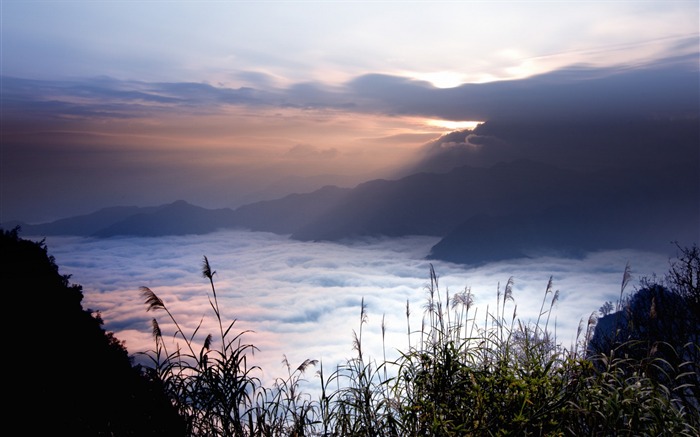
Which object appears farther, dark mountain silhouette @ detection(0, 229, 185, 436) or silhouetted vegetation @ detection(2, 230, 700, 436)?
dark mountain silhouette @ detection(0, 229, 185, 436)

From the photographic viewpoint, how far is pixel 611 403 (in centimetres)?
349

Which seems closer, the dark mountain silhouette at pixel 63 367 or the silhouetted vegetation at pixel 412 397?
the silhouetted vegetation at pixel 412 397

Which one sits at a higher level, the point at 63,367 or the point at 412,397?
the point at 412,397

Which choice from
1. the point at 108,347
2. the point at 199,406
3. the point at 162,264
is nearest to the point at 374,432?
the point at 199,406

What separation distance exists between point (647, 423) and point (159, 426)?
358cm

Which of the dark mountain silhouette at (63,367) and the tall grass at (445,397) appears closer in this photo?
the tall grass at (445,397)

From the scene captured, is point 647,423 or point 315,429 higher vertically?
point 647,423

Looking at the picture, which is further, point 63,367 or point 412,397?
point 63,367

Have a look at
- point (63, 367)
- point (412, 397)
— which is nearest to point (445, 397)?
point (412, 397)

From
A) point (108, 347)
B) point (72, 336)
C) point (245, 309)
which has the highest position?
point (72, 336)

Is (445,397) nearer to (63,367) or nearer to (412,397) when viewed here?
(412,397)

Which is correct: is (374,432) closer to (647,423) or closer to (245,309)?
(647,423)

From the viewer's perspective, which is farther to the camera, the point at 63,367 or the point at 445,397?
the point at 63,367

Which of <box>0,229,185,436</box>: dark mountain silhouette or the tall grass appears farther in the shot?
<box>0,229,185,436</box>: dark mountain silhouette
